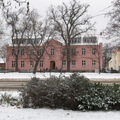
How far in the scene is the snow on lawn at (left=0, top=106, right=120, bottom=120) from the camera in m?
7.74

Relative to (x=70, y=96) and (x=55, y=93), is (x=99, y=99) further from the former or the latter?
(x=55, y=93)

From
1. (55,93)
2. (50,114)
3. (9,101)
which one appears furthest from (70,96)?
(9,101)

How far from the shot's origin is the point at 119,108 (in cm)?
913

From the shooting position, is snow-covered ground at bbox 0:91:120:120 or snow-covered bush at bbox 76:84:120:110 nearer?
snow-covered ground at bbox 0:91:120:120

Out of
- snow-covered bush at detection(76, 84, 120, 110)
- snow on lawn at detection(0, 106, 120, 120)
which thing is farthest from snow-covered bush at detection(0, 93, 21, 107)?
snow-covered bush at detection(76, 84, 120, 110)

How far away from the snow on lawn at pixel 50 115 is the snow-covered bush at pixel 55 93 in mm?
377

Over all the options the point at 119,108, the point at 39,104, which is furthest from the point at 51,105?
the point at 119,108

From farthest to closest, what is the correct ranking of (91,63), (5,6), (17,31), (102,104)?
1. (91,63)
2. (17,31)
3. (102,104)
4. (5,6)

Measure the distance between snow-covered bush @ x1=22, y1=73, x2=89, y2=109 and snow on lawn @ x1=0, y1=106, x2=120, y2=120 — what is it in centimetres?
38

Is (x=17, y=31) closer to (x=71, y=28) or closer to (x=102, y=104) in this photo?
(x=71, y=28)

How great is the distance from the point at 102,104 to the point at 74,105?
1.08m

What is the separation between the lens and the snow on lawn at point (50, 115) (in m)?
7.74

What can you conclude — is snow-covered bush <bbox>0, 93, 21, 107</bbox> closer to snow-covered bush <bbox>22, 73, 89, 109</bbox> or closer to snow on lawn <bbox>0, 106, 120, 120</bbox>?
snow-covered bush <bbox>22, 73, 89, 109</bbox>

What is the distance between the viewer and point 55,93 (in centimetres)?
902
